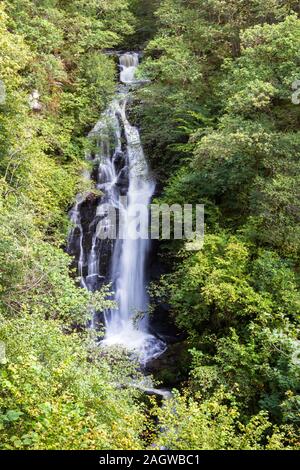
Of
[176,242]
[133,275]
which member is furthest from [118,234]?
[176,242]

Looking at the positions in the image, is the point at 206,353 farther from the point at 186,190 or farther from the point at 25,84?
the point at 25,84

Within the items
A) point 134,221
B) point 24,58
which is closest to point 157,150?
point 134,221

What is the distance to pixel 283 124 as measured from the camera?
1117 cm

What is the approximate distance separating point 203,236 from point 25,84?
827 centimetres

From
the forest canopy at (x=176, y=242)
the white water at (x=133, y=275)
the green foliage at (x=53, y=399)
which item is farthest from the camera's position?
the white water at (x=133, y=275)

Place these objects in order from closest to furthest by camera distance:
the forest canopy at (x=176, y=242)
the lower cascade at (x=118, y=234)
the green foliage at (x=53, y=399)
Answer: the green foliage at (x=53, y=399) → the forest canopy at (x=176, y=242) → the lower cascade at (x=118, y=234)

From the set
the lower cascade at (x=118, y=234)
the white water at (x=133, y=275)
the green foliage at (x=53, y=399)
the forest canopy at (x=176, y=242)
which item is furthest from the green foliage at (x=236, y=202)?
the lower cascade at (x=118, y=234)

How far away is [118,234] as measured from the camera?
1344cm

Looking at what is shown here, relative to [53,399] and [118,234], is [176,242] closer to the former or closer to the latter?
[118,234]

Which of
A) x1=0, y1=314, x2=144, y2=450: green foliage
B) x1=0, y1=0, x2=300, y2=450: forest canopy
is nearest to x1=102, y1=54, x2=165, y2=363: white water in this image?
x1=0, y1=0, x2=300, y2=450: forest canopy

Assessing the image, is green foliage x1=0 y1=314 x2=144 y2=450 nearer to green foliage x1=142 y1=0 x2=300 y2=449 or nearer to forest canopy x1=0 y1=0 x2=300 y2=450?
forest canopy x1=0 y1=0 x2=300 y2=450

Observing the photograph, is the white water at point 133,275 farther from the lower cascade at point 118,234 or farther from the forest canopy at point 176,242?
the forest canopy at point 176,242

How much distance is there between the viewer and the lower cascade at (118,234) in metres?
12.0

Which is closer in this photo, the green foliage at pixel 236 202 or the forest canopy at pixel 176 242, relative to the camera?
the forest canopy at pixel 176 242
